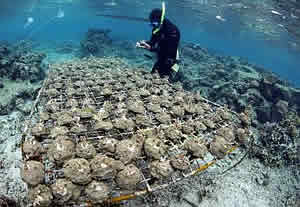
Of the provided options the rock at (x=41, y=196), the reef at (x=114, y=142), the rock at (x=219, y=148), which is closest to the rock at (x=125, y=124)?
the reef at (x=114, y=142)

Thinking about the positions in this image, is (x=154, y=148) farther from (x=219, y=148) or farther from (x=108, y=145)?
(x=219, y=148)

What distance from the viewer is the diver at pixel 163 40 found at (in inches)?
279

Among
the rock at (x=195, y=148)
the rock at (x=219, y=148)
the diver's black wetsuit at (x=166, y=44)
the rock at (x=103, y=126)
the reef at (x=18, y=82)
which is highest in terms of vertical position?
the diver's black wetsuit at (x=166, y=44)

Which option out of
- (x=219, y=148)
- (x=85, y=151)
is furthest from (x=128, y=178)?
(x=219, y=148)

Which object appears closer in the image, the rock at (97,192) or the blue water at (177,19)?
the rock at (97,192)

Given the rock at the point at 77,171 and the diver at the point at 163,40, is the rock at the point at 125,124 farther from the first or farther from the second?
the diver at the point at 163,40

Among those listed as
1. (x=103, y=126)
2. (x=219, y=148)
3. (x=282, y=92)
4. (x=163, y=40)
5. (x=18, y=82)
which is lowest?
(x=18, y=82)

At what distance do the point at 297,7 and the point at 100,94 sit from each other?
65.6 ft

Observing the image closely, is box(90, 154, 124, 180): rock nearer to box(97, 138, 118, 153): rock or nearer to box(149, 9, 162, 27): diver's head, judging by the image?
box(97, 138, 118, 153): rock

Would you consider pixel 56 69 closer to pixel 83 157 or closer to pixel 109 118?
pixel 109 118

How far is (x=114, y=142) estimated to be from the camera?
3.74 meters

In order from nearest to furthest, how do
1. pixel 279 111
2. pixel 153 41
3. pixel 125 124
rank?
pixel 125 124 → pixel 153 41 → pixel 279 111

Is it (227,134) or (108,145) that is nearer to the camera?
(108,145)

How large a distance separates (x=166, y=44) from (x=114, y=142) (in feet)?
17.8
